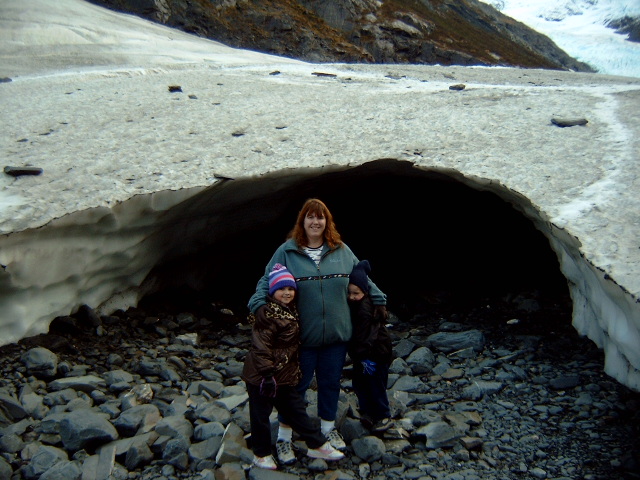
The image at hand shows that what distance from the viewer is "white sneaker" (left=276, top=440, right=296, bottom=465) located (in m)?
2.88

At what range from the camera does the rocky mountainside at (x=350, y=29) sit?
65.1 feet

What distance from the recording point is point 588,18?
6194 cm

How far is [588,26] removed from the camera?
192ft

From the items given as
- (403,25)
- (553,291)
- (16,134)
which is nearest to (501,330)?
(553,291)

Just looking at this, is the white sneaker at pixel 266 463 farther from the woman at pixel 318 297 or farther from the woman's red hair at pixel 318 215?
the woman's red hair at pixel 318 215

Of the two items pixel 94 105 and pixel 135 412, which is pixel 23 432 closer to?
pixel 135 412

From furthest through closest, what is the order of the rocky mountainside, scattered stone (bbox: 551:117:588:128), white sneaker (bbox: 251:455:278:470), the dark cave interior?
the rocky mountainside
the dark cave interior
scattered stone (bbox: 551:117:588:128)
white sneaker (bbox: 251:455:278:470)

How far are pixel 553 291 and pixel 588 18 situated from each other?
6636 cm

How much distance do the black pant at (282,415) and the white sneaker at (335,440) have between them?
0.15 meters

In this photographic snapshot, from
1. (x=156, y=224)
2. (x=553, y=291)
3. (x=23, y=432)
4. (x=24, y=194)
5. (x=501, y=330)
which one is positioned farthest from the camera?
(x=553, y=291)

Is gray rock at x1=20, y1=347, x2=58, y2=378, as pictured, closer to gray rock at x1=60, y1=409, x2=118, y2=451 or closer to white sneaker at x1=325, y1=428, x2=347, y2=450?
gray rock at x1=60, y1=409, x2=118, y2=451

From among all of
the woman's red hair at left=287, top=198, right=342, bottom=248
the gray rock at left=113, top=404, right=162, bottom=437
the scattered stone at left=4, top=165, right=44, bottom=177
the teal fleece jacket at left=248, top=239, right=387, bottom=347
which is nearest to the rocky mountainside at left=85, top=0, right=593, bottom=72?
the scattered stone at left=4, top=165, right=44, bottom=177

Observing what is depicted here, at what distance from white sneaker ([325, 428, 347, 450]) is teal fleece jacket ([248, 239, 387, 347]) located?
527 mm

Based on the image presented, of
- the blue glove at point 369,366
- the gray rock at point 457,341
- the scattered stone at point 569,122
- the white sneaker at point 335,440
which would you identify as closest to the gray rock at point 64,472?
the white sneaker at point 335,440
